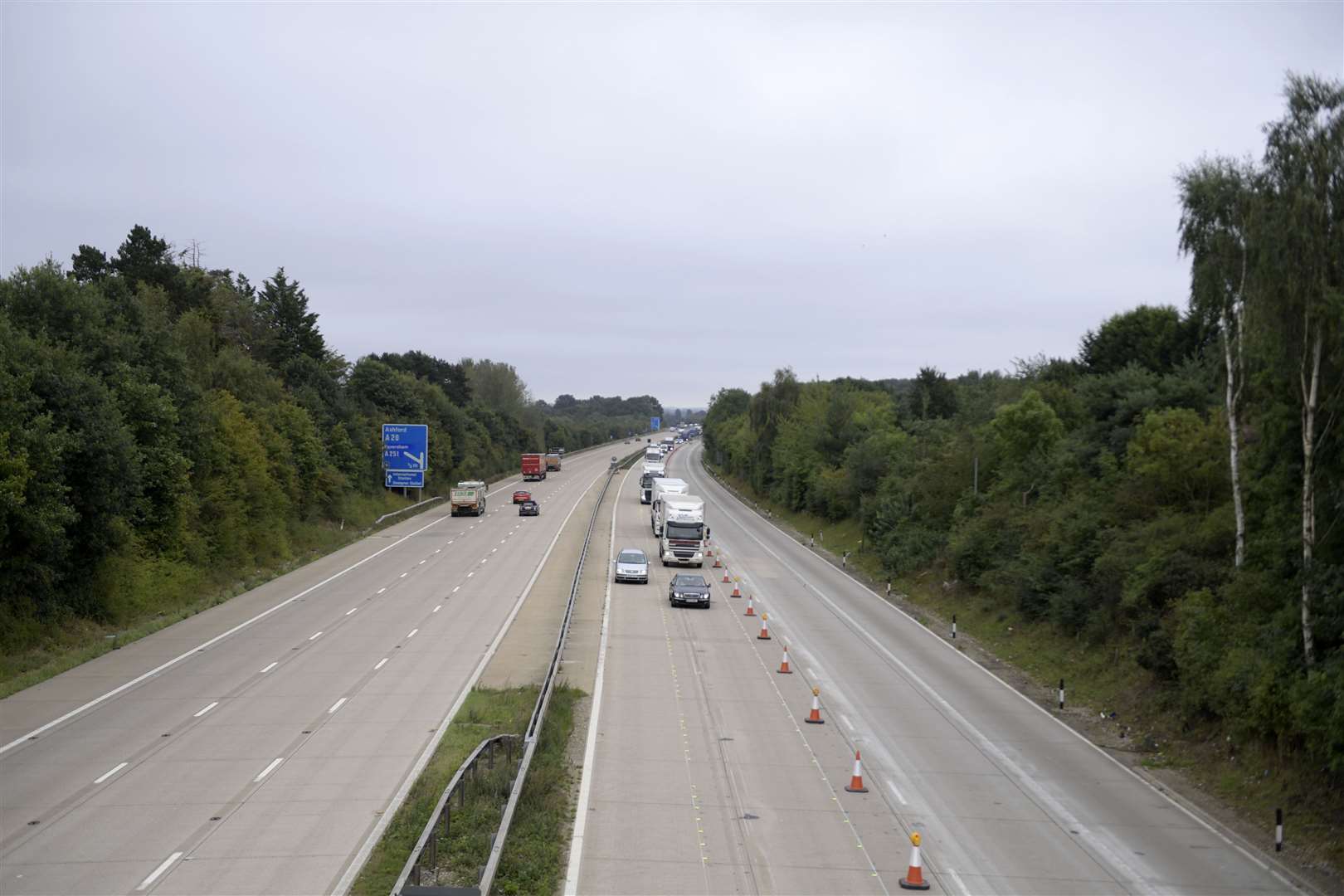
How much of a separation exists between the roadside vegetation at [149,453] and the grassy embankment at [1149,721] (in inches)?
1034

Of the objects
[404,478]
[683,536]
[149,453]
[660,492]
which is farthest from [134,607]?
[404,478]

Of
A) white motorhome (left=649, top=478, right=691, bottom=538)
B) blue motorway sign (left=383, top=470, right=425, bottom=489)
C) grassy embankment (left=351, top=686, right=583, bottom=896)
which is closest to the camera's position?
grassy embankment (left=351, top=686, right=583, bottom=896)

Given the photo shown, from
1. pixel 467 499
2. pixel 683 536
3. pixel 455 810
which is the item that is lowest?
pixel 455 810

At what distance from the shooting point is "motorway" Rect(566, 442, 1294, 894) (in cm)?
1444

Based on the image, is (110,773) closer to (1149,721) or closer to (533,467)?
(1149,721)

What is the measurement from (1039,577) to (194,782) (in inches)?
1036

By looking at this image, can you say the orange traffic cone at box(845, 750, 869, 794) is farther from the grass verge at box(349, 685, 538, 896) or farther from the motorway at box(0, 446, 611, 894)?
the motorway at box(0, 446, 611, 894)

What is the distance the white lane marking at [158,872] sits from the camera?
42.3ft

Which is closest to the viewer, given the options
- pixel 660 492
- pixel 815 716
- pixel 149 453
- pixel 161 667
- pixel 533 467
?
pixel 815 716

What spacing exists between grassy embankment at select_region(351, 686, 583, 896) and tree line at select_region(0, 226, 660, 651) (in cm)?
1598

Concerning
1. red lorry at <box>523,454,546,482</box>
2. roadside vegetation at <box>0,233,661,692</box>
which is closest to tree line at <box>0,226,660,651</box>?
roadside vegetation at <box>0,233,661,692</box>

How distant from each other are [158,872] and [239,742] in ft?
22.5

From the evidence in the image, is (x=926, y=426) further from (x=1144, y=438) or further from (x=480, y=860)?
(x=480, y=860)

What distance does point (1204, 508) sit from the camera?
30.7m
